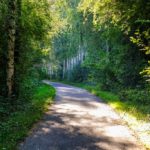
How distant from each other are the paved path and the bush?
117 inches

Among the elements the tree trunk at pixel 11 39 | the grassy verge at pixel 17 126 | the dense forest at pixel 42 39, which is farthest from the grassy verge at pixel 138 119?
the tree trunk at pixel 11 39

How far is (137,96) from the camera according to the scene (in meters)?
17.7

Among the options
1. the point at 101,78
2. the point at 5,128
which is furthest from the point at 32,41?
the point at 101,78

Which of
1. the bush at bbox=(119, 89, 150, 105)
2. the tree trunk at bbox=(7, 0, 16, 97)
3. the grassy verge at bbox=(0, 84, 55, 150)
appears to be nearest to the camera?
the grassy verge at bbox=(0, 84, 55, 150)

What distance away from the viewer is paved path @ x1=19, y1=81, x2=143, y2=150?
8.88m

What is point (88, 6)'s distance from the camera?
17281 millimetres

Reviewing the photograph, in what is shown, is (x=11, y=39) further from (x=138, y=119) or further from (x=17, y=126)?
(x=138, y=119)

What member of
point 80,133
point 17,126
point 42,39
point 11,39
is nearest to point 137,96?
point 42,39

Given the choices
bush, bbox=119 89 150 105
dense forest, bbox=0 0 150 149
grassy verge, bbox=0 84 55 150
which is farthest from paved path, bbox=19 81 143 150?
bush, bbox=119 89 150 105

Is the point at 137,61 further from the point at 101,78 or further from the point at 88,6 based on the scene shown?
the point at 101,78

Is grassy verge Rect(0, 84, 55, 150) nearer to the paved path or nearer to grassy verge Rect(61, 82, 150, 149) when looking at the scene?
the paved path

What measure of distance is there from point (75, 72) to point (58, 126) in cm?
3865

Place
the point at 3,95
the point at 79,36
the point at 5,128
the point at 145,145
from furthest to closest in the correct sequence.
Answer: the point at 79,36 → the point at 3,95 → the point at 5,128 → the point at 145,145

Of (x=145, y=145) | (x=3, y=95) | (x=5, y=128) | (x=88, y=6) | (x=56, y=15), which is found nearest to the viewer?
(x=145, y=145)
